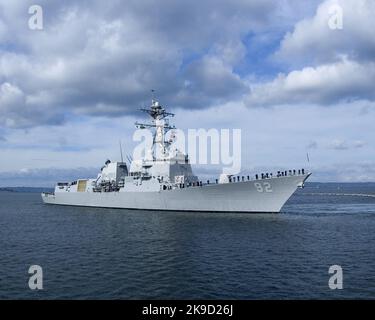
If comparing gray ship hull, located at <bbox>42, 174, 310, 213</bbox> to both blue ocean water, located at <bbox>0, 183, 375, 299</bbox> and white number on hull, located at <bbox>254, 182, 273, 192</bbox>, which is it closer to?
white number on hull, located at <bbox>254, 182, 273, 192</bbox>

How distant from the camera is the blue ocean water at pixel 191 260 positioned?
1506 centimetres

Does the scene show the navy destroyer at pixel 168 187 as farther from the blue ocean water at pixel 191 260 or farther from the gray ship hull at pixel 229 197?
the blue ocean water at pixel 191 260

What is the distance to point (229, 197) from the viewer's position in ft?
132

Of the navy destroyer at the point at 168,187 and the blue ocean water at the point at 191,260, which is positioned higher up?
the navy destroyer at the point at 168,187

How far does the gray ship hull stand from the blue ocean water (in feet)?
15.6

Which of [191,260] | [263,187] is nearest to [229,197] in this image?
[263,187]

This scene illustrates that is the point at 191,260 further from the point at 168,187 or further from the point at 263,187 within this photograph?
the point at 168,187

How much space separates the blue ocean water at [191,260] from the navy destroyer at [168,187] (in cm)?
493

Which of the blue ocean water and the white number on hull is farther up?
the white number on hull

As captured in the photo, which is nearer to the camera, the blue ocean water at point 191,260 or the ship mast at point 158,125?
the blue ocean water at point 191,260

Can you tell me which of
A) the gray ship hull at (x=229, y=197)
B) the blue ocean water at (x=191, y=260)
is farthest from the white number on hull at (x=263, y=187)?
the blue ocean water at (x=191, y=260)

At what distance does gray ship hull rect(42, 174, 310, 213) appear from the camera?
37.8m

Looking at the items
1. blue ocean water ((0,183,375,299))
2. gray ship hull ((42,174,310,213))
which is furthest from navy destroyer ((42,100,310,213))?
blue ocean water ((0,183,375,299))
